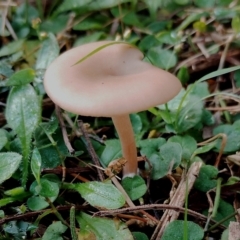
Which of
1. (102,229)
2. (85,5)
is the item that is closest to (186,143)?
(102,229)

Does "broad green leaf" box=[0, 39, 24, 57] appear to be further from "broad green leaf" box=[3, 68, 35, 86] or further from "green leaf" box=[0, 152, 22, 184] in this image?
"green leaf" box=[0, 152, 22, 184]

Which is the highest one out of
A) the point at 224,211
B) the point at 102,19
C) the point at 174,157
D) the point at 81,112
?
the point at 81,112

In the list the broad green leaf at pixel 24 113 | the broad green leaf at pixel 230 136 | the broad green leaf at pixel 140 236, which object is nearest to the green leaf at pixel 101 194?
the broad green leaf at pixel 140 236

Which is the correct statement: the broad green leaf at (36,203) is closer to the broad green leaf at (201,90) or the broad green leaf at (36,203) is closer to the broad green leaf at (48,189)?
the broad green leaf at (48,189)

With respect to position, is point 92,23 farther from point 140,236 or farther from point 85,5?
point 140,236

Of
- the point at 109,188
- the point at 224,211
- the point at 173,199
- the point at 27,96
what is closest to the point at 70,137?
the point at 27,96

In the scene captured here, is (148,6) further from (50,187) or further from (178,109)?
(50,187)
